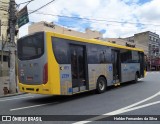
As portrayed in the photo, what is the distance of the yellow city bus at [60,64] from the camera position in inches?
421

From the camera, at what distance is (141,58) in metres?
21.3

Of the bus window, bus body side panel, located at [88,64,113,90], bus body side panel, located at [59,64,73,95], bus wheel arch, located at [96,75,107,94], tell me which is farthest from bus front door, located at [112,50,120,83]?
the bus window

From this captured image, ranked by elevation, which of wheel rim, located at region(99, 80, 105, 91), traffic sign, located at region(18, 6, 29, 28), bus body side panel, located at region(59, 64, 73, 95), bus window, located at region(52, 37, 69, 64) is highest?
traffic sign, located at region(18, 6, 29, 28)

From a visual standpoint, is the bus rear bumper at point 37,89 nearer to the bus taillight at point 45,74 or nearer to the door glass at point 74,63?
the bus taillight at point 45,74

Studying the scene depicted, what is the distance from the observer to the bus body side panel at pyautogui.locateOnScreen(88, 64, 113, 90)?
521 inches

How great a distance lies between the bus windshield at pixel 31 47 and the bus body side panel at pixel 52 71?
1.04 ft

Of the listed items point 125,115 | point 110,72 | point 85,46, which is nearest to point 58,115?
point 125,115

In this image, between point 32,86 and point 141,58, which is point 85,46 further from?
point 141,58

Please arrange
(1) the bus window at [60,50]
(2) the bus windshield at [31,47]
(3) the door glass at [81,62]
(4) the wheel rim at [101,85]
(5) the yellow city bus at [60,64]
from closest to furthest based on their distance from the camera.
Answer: (5) the yellow city bus at [60,64]
(2) the bus windshield at [31,47]
(1) the bus window at [60,50]
(3) the door glass at [81,62]
(4) the wheel rim at [101,85]

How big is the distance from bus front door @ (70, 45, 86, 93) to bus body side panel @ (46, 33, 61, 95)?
1.24m

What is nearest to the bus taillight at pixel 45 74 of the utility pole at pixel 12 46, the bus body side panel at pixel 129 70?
the utility pole at pixel 12 46

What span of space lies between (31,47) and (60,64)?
1.56 metres

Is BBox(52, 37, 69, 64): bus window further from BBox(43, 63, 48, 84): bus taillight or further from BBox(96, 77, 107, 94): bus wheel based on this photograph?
BBox(96, 77, 107, 94): bus wheel

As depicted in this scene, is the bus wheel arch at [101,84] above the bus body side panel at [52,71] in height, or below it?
below
